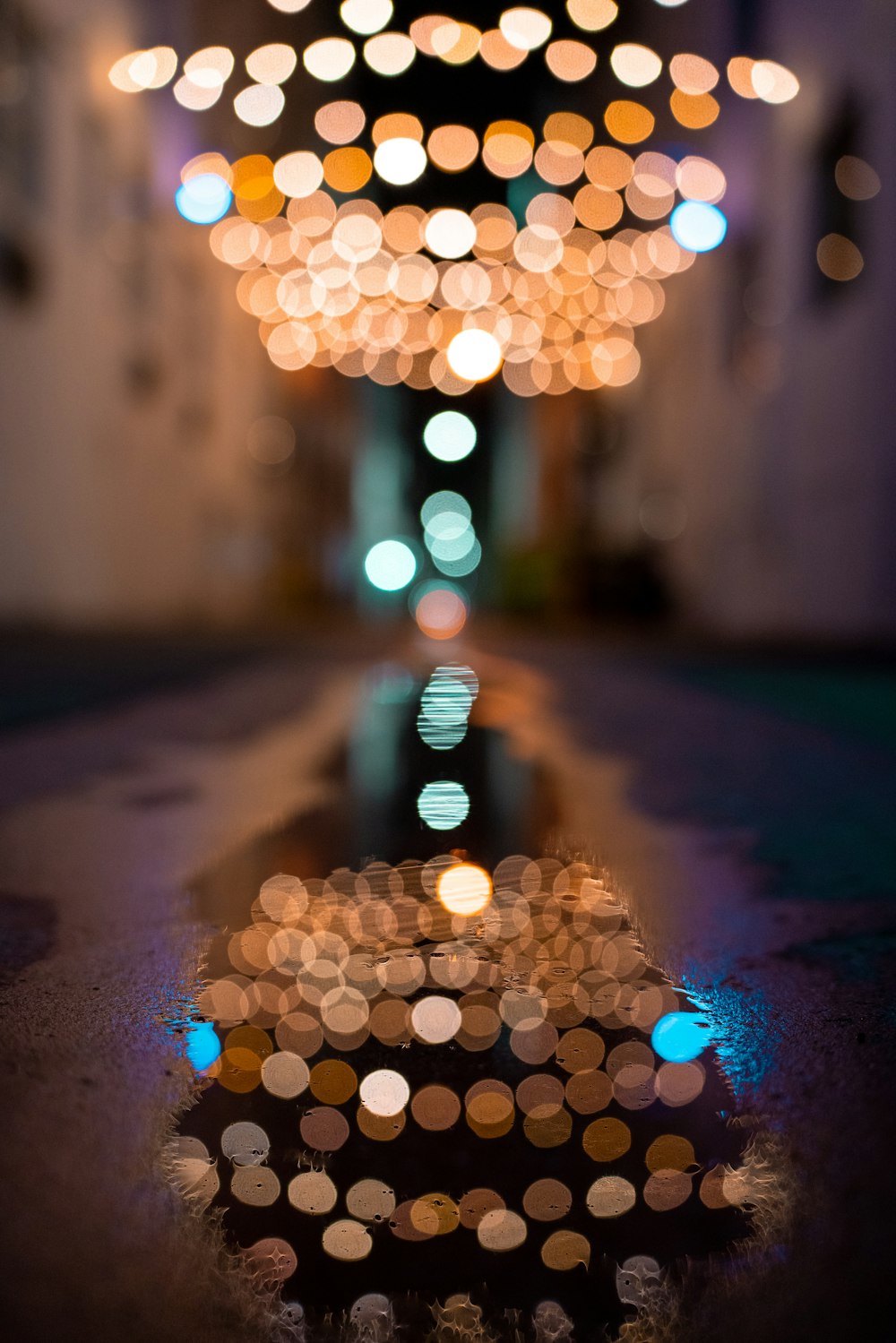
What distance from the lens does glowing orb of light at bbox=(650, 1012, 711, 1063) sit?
5.86 feet

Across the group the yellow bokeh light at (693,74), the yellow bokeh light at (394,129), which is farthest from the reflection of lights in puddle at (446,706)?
the yellow bokeh light at (693,74)

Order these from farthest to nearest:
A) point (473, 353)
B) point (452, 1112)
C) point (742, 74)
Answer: point (473, 353) < point (742, 74) < point (452, 1112)

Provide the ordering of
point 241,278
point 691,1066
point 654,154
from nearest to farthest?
1. point 691,1066
2. point 654,154
3. point 241,278

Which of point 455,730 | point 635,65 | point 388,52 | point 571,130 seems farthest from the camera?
point 571,130

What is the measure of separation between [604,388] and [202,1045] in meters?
30.0

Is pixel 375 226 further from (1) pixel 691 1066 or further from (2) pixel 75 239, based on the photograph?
(1) pixel 691 1066

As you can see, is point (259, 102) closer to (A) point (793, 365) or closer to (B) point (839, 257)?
(B) point (839, 257)

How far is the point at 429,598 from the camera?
60.0 metres

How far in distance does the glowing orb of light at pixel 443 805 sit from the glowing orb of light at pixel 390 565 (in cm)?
5358

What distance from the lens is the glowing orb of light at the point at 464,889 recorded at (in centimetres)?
267

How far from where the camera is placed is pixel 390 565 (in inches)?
2628

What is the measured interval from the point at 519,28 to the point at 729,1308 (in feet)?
37.3

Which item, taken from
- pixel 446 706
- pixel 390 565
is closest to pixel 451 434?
pixel 390 565

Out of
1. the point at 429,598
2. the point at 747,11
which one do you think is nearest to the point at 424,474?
the point at 429,598
